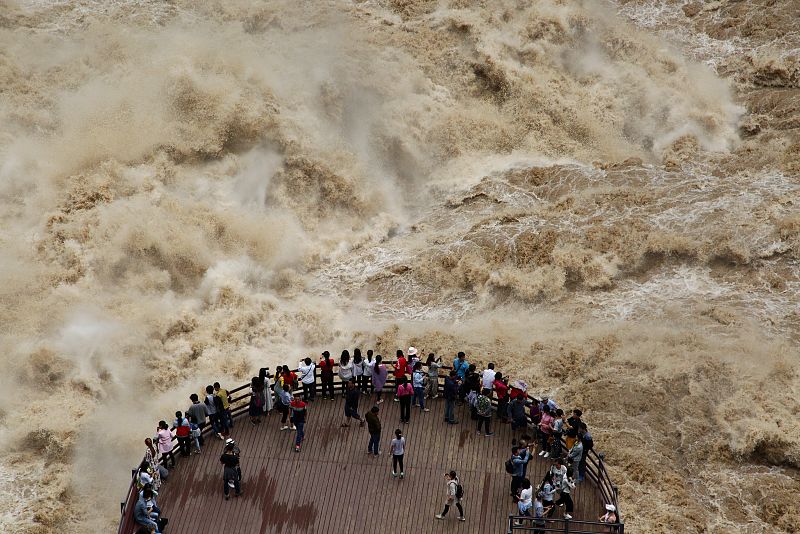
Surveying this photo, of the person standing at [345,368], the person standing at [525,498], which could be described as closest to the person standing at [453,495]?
the person standing at [525,498]

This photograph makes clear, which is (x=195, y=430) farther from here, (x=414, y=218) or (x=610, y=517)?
(x=414, y=218)

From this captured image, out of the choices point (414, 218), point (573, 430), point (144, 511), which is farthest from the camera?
point (414, 218)

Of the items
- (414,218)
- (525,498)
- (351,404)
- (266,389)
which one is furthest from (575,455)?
(414,218)

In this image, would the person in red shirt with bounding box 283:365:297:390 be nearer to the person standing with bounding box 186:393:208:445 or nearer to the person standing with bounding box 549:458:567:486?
the person standing with bounding box 186:393:208:445

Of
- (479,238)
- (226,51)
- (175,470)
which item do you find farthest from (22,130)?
(175,470)

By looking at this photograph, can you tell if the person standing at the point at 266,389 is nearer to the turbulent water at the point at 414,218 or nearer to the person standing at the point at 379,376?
the person standing at the point at 379,376

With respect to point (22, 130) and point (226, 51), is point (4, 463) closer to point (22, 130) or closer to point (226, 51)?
point (22, 130)
